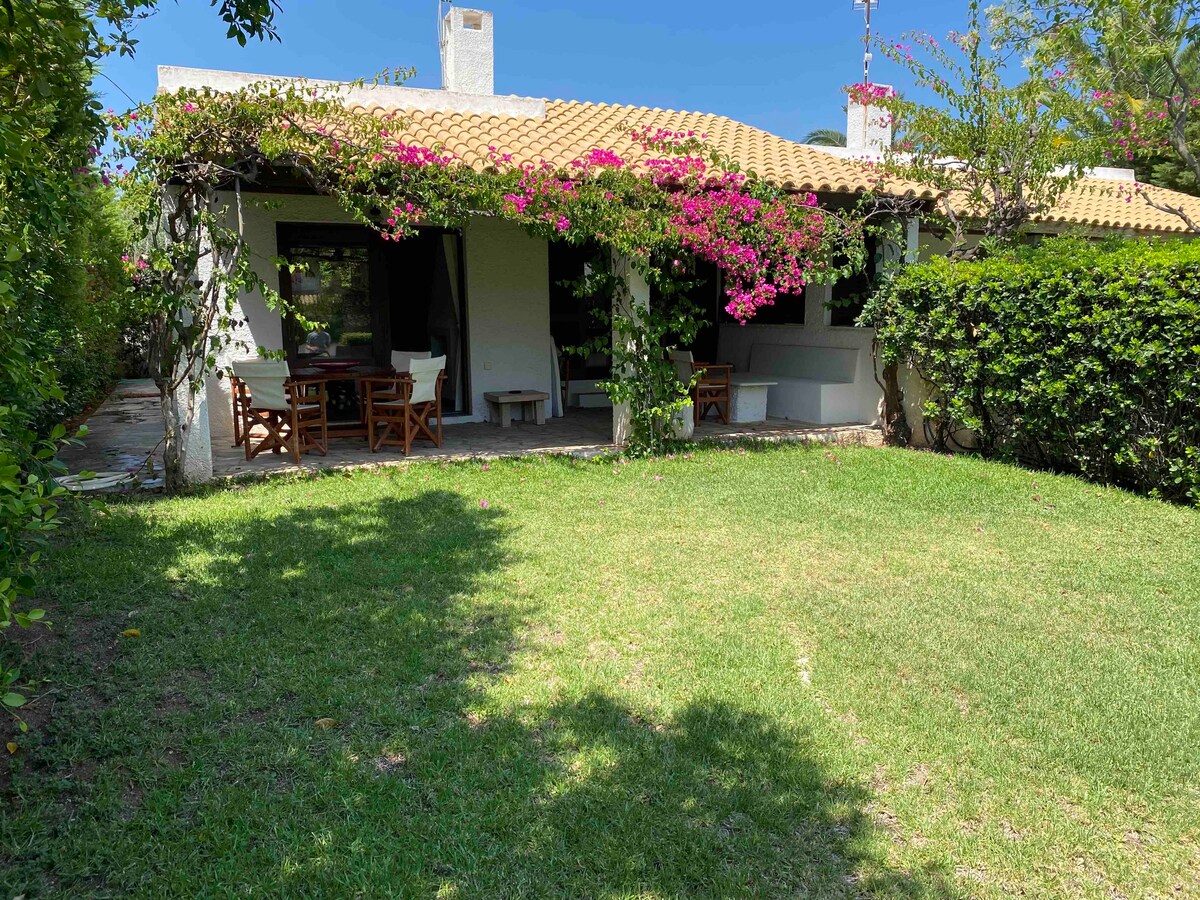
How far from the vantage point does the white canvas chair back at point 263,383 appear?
7.91 meters

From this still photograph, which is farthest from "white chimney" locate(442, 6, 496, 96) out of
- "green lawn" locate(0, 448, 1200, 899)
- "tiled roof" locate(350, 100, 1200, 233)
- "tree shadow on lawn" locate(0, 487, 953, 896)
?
"tree shadow on lawn" locate(0, 487, 953, 896)

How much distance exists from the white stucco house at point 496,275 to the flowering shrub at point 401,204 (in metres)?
0.79

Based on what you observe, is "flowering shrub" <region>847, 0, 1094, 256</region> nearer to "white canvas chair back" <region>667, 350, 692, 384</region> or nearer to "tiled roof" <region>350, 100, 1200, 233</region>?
"tiled roof" <region>350, 100, 1200, 233</region>

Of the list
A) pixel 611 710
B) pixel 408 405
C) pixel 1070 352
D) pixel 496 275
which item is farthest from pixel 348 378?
pixel 1070 352

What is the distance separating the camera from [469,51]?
34.1 ft

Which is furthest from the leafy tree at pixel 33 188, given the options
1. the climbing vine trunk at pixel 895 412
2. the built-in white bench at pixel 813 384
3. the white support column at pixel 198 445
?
the built-in white bench at pixel 813 384

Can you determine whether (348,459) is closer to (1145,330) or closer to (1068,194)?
(1145,330)

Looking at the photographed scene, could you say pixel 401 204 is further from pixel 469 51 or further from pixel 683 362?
pixel 683 362

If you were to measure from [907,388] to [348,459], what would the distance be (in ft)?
21.4

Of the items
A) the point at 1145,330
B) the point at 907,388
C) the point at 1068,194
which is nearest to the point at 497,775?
the point at 1145,330

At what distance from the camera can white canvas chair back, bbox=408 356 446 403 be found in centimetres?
844

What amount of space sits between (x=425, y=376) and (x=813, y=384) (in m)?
Answer: 5.22

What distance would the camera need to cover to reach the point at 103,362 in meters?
14.7

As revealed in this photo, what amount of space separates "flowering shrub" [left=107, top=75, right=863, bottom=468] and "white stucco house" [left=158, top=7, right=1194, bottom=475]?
31.1 inches
